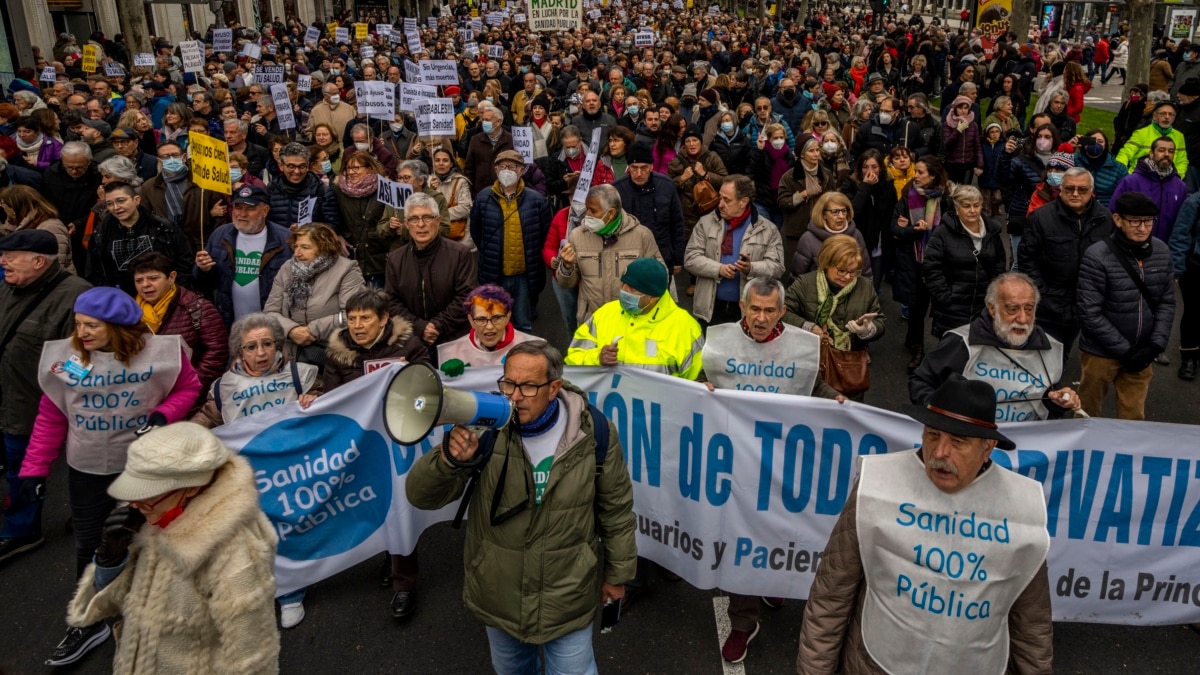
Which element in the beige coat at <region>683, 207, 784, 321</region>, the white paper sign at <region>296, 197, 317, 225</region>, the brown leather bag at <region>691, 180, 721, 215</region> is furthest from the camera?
the brown leather bag at <region>691, 180, 721, 215</region>

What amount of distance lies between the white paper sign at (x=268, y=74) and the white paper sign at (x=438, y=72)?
448 centimetres

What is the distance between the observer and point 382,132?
11.6 metres

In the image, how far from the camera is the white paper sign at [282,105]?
1159 centimetres

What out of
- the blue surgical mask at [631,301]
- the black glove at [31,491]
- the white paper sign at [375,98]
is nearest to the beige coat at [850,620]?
the blue surgical mask at [631,301]

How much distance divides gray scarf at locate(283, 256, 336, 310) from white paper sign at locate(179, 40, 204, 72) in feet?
37.8

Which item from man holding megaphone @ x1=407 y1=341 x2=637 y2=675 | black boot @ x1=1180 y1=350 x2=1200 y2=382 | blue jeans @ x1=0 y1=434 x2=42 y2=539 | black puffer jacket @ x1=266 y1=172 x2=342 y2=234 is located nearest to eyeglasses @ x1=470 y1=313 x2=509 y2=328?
man holding megaphone @ x1=407 y1=341 x2=637 y2=675

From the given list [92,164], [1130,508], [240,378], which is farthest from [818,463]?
[92,164]

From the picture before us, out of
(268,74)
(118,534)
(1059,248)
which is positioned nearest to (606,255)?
(1059,248)

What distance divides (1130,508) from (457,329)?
387 cm

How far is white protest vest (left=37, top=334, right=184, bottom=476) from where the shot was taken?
169 inches

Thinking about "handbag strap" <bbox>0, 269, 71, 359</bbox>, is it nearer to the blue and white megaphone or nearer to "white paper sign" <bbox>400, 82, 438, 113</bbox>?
the blue and white megaphone

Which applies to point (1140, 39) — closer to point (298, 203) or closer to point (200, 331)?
point (298, 203)

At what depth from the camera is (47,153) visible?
30.7ft

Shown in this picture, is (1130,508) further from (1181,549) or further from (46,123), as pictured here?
(46,123)
